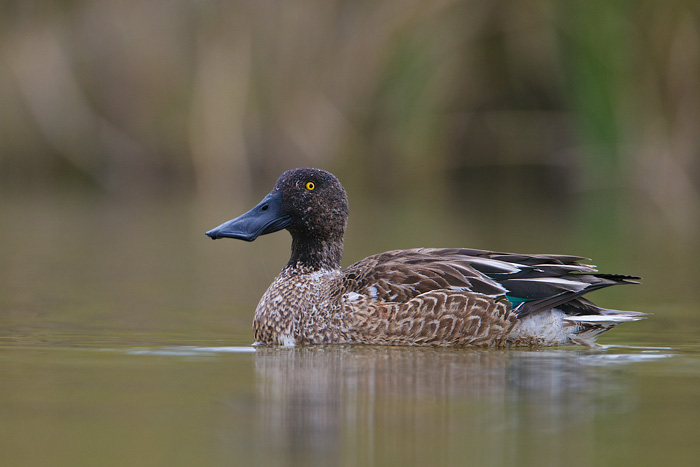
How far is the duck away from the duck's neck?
0.25 m

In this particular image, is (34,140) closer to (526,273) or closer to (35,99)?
(35,99)

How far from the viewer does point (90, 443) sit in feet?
14.7

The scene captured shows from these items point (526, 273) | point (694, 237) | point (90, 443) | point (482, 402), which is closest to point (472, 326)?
point (526, 273)

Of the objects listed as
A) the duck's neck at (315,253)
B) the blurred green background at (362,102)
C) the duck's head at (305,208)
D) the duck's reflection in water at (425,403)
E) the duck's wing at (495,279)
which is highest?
the blurred green background at (362,102)

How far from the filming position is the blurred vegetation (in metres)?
18.0

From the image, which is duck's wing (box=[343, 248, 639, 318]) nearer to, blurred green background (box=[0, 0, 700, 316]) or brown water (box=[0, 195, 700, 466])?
brown water (box=[0, 195, 700, 466])

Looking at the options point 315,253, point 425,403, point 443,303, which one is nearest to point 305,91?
point 315,253

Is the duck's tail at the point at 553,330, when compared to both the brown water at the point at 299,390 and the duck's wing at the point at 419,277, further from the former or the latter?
the duck's wing at the point at 419,277

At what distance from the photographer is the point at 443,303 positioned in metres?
7.28

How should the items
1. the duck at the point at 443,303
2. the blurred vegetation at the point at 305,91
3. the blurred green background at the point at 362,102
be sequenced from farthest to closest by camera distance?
the blurred vegetation at the point at 305,91 → the blurred green background at the point at 362,102 → the duck at the point at 443,303

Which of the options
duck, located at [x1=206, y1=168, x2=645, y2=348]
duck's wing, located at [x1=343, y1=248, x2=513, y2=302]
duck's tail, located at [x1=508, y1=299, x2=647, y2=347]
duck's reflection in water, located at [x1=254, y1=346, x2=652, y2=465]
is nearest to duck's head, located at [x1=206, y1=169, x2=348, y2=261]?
duck, located at [x1=206, y1=168, x2=645, y2=348]

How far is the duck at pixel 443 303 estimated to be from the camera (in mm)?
7250

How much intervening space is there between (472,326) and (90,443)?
129 inches

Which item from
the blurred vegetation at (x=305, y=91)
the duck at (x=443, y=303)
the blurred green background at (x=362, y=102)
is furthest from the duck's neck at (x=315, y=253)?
the blurred vegetation at (x=305, y=91)
